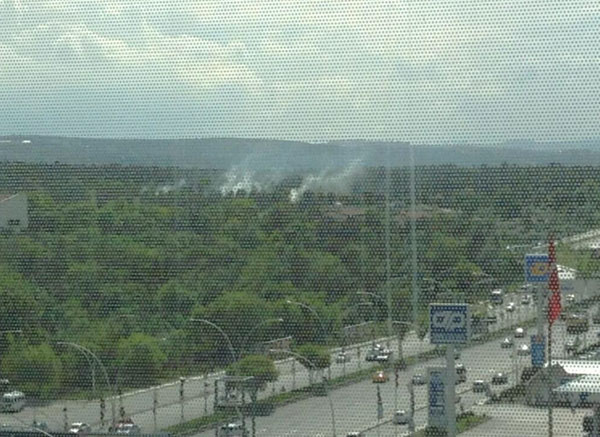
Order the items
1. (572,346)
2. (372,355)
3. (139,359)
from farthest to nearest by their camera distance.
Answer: (139,359), (372,355), (572,346)

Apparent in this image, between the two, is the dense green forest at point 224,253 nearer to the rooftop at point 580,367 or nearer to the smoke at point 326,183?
the smoke at point 326,183

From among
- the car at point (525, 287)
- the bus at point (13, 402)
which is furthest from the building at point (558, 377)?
the bus at point (13, 402)

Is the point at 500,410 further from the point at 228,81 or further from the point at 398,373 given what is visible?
the point at 228,81

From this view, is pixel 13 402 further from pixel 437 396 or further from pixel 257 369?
pixel 437 396

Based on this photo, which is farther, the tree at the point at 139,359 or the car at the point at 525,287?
the tree at the point at 139,359

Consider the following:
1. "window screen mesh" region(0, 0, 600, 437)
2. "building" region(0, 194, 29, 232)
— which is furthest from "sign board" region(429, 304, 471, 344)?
"building" region(0, 194, 29, 232)

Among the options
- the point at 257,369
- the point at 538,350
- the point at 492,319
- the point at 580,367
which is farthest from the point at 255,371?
the point at 580,367

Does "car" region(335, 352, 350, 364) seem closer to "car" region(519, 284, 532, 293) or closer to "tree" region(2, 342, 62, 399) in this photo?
"car" region(519, 284, 532, 293)
